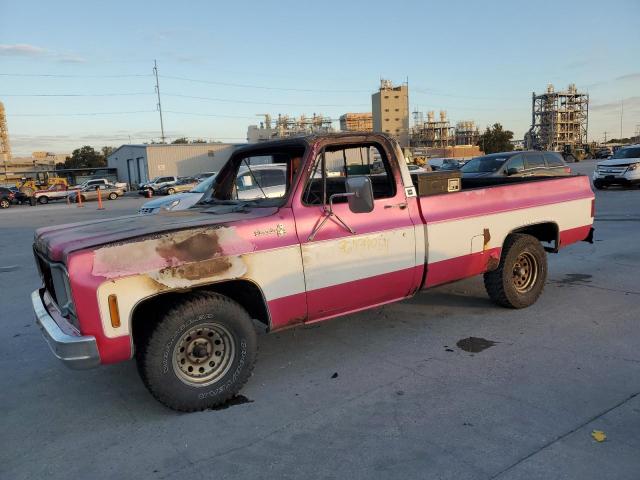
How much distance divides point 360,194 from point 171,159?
61.3 meters

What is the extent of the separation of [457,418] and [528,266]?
2.91 metres

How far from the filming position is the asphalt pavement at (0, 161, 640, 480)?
2.94 metres

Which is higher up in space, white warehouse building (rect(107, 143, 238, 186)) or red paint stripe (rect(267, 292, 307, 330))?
white warehouse building (rect(107, 143, 238, 186))

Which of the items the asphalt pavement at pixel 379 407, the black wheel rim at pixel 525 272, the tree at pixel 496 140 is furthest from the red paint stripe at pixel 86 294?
the tree at pixel 496 140

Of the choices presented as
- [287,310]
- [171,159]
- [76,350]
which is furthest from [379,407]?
[171,159]

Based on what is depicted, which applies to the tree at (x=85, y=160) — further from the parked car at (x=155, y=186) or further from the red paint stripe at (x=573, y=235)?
the red paint stripe at (x=573, y=235)

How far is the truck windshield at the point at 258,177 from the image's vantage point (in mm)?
4355

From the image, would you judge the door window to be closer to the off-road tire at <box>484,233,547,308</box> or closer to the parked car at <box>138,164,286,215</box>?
the parked car at <box>138,164,286,215</box>

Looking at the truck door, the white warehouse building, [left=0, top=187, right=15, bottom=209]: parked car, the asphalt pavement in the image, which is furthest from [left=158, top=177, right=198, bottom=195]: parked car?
the truck door

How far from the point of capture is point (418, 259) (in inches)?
182

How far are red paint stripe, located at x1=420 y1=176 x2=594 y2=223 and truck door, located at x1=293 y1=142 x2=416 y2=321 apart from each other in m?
0.40

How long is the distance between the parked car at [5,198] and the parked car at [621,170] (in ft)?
124

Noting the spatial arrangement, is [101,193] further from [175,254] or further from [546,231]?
[175,254]

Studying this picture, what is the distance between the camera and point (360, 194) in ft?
12.8
